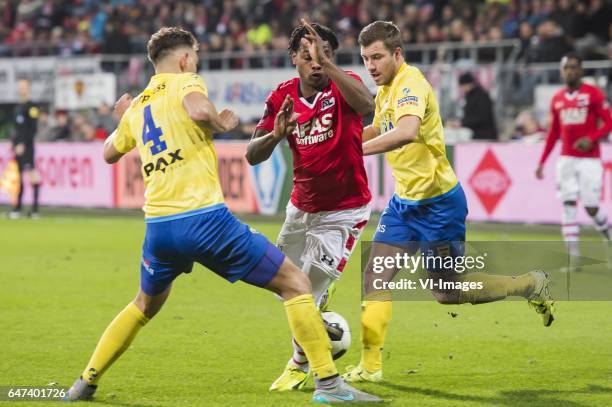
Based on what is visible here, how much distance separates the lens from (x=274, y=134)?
675cm

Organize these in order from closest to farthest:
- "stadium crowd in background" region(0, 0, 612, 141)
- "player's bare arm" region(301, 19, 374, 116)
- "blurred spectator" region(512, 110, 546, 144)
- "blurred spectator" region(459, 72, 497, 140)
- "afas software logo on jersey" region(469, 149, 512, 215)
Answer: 1. "player's bare arm" region(301, 19, 374, 116)
2. "afas software logo on jersey" region(469, 149, 512, 215)
3. "blurred spectator" region(459, 72, 497, 140)
4. "blurred spectator" region(512, 110, 546, 144)
5. "stadium crowd in background" region(0, 0, 612, 141)

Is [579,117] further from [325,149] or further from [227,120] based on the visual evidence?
[227,120]

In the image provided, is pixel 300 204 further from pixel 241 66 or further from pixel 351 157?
pixel 241 66

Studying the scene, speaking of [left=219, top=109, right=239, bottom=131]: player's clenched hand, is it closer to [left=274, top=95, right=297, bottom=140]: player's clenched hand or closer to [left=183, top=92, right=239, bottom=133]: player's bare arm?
[left=183, top=92, right=239, bottom=133]: player's bare arm

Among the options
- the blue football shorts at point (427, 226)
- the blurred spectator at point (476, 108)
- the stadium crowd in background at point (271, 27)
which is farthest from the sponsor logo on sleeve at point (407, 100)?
the stadium crowd in background at point (271, 27)

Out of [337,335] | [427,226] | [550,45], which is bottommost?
[337,335]

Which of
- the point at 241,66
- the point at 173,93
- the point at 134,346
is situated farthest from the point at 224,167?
the point at 173,93

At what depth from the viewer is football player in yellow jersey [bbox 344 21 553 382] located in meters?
7.41

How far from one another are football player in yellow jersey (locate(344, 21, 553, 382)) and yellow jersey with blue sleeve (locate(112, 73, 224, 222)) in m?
1.50

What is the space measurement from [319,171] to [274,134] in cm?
86

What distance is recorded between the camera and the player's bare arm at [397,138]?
6.94 meters

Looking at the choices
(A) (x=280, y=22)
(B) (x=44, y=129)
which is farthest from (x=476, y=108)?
(B) (x=44, y=129)

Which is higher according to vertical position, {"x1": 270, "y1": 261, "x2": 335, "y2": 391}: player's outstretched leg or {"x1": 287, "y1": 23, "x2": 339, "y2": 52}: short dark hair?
{"x1": 287, "y1": 23, "x2": 339, "y2": 52}: short dark hair

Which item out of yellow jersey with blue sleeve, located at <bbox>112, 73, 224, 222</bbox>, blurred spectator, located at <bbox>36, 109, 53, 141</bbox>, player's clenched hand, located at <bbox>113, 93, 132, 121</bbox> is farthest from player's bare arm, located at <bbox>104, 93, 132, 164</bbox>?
blurred spectator, located at <bbox>36, 109, 53, 141</bbox>
